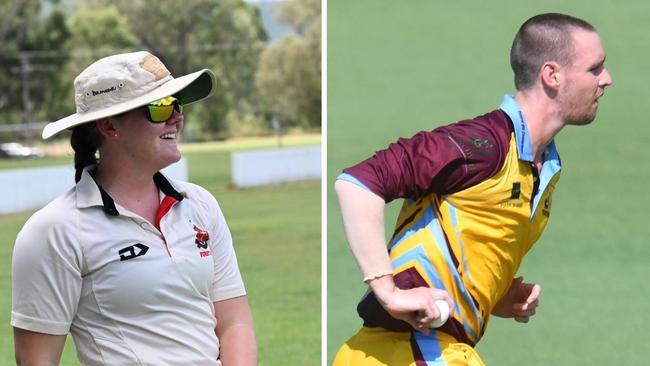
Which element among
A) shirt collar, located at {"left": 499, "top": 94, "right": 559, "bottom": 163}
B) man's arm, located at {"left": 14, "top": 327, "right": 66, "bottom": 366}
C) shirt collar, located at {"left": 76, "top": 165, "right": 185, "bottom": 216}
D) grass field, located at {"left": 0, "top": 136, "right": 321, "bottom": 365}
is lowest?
grass field, located at {"left": 0, "top": 136, "right": 321, "bottom": 365}

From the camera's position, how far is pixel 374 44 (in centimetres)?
1970

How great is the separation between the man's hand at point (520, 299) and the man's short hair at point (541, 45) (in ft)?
2.27

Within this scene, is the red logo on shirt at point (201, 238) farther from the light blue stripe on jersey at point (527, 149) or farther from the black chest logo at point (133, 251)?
the light blue stripe on jersey at point (527, 149)

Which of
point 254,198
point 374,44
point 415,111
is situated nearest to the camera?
point 415,111

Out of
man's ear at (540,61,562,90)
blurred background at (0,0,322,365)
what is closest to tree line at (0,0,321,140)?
blurred background at (0,0,322,365)

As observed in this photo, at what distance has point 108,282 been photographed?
2.96 meters

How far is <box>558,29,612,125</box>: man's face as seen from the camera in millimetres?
3496

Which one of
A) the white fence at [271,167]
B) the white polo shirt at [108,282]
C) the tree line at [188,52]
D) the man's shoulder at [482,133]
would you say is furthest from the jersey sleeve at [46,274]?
the tree line at [188,52]

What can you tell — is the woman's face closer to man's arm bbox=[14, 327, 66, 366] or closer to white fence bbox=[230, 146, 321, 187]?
man's arm bbox=[14, 327, 66, 366]

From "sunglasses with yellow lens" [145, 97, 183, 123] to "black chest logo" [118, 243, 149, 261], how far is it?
12.3 inches

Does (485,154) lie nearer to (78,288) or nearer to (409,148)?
(409,148)

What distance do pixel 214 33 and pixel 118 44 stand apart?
4.35 metres

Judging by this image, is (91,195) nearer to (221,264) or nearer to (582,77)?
(221,264)

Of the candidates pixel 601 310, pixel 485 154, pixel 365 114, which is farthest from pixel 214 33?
pixel 485 154
